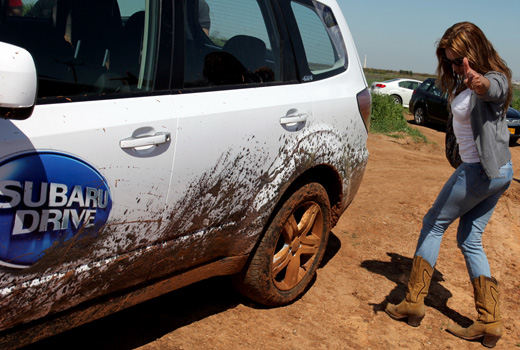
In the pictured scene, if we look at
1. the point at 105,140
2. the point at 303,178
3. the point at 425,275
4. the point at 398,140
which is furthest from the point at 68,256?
the point at 398,140

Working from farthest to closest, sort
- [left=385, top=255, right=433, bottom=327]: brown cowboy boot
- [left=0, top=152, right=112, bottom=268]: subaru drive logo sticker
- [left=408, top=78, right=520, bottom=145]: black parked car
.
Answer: [left=408, top=78, right=520, bottom=145]: black parked car
[left=385, top=255, right=433, bottom=327]: brown cowboy boot
[left=0, top=152, right=112, bottom=268]: subaru drive logo sticker

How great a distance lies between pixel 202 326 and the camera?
134 inches

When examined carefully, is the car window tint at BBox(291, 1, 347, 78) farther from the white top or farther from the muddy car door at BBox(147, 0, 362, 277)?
the white top

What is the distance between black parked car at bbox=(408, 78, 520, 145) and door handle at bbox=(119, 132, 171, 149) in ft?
47.6

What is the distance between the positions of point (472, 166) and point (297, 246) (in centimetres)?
116

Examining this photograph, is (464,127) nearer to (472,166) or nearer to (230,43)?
(472,166)

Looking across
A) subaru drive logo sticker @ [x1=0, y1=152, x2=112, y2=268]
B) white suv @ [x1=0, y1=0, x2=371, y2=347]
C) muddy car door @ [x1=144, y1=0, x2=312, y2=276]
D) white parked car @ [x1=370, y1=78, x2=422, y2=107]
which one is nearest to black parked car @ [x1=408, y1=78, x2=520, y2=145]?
white parked car @ [x1=370, y1=78, x2=422, y2=107]

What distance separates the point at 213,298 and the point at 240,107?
4.80 ft

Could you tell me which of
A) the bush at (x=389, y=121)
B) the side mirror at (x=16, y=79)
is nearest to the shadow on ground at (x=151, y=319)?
the side mirror at (x=16, y=79)

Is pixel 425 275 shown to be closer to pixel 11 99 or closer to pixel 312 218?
pixel 312 218

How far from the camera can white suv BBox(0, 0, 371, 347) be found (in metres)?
2.05

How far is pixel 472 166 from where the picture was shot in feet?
11.1

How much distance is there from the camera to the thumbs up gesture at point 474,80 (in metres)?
2.95

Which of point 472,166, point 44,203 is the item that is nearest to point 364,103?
point 472,166
